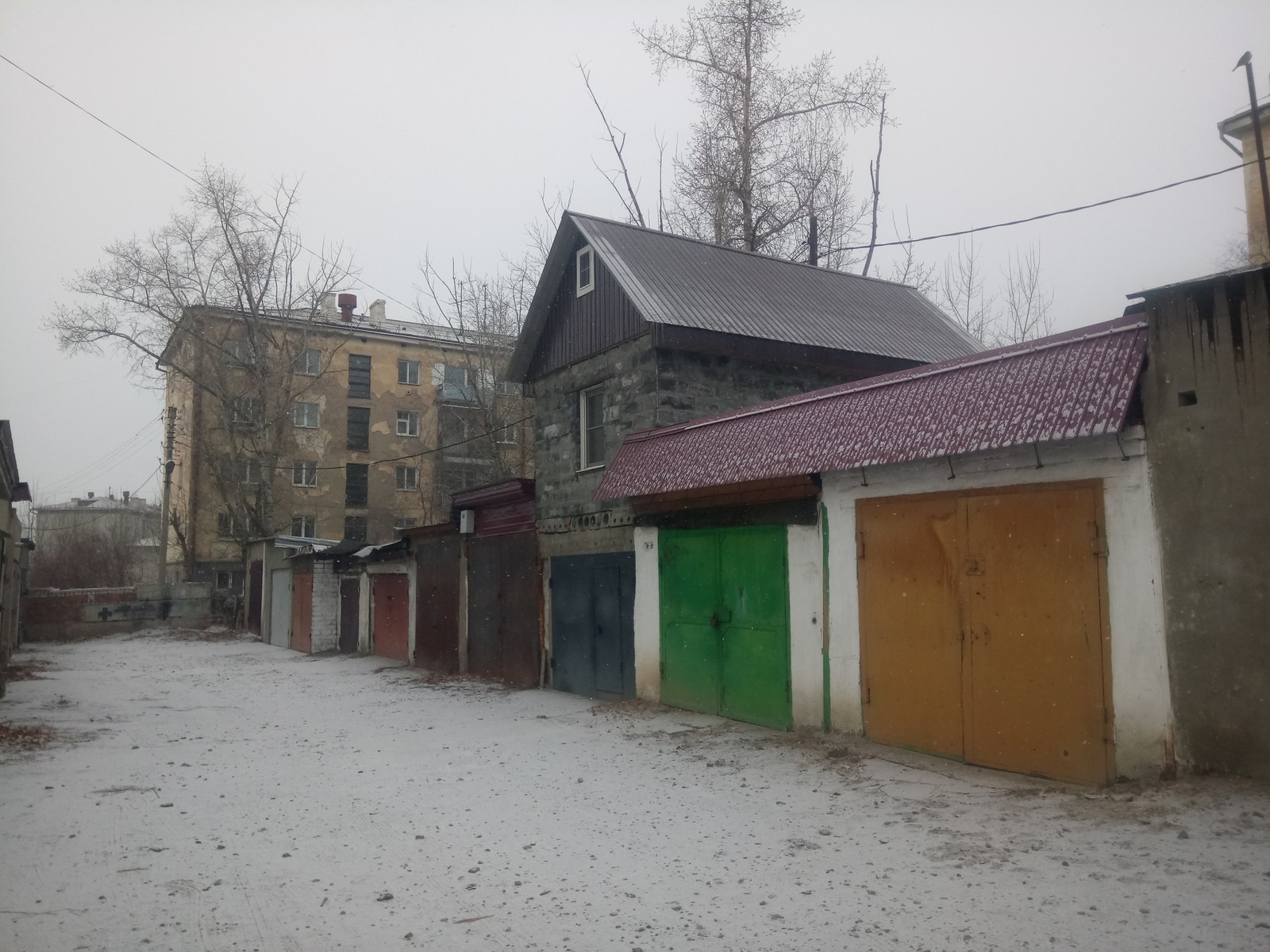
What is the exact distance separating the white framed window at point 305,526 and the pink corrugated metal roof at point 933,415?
32324mm

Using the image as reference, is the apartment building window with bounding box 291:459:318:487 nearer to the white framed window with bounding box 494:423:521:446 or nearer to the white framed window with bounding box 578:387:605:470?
the white framed window with bounding box 494:423:521:446

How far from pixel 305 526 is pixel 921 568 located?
1447 inches

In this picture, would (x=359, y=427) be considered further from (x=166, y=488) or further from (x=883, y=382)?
(x=883, y=382)

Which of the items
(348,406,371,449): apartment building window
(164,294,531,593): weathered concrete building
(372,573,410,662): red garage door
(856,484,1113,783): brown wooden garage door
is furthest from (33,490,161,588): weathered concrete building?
(856,484,1113,783): brown wooden garage door

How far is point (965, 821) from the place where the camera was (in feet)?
20.4

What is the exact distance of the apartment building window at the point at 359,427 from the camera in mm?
42281

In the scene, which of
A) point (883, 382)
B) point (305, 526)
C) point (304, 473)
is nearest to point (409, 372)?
point (304, 473)

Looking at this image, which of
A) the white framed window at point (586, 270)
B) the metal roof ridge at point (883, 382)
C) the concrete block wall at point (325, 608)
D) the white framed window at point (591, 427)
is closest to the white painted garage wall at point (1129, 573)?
the metal roof ridge at point (883, 382)

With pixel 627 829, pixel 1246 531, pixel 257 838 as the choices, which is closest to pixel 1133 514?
pixel 1246 531

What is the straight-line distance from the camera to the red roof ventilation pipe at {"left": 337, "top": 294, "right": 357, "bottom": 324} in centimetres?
4347

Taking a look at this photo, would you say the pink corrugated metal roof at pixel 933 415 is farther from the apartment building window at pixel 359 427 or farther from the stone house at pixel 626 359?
the apartment building window at pixel 359 427

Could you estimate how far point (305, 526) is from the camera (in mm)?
40438

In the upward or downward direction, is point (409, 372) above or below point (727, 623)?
above

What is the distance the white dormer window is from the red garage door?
348 inches
